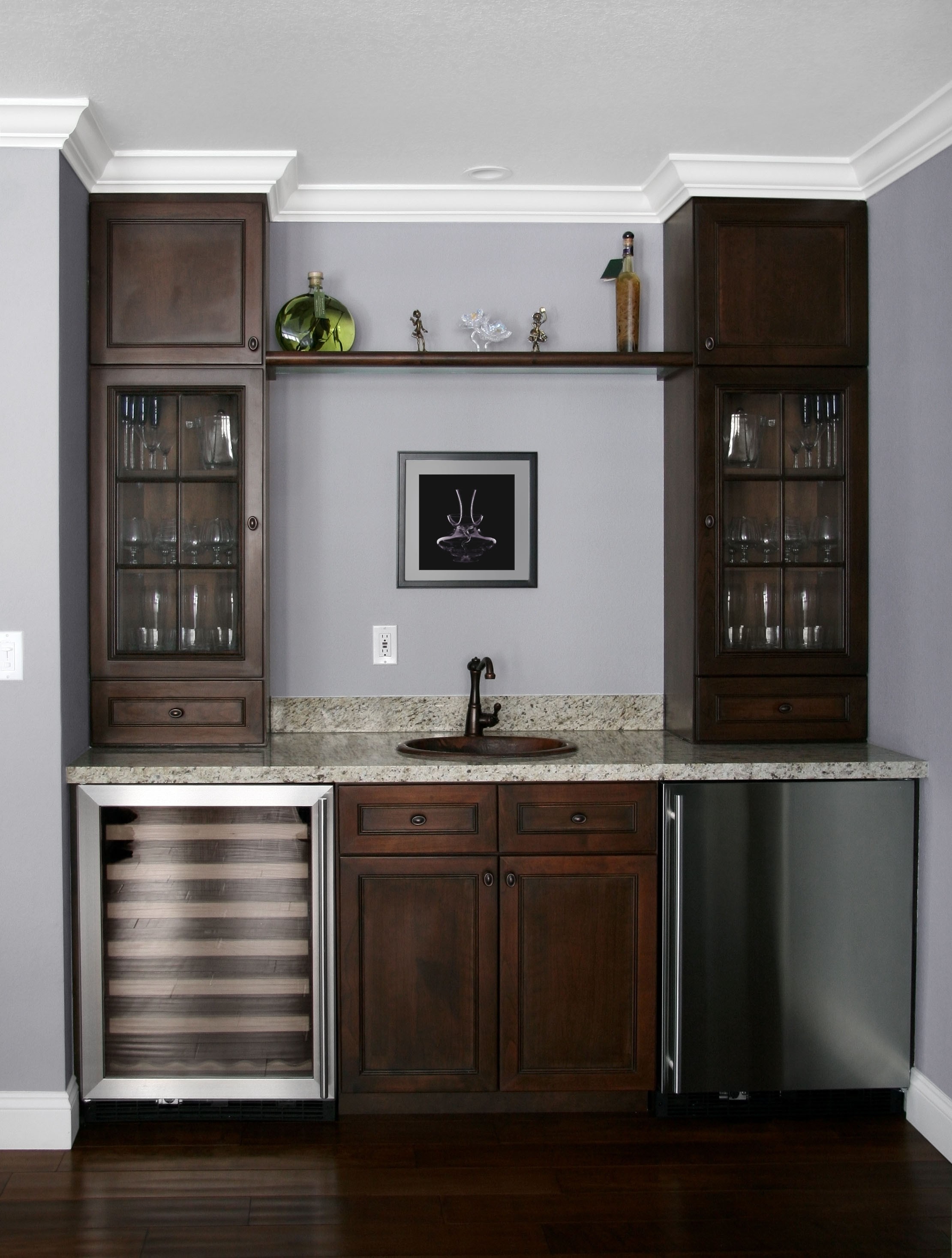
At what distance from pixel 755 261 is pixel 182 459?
175 cm

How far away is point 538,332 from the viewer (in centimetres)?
332

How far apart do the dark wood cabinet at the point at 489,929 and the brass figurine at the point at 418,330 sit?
136 cm

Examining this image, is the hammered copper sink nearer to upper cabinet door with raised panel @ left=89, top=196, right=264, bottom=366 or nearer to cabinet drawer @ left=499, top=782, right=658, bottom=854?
cabinet drawer @ left=499, top=782, right=658, bottom=854

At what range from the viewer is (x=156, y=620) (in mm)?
3172

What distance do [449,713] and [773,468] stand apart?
1.23 metres

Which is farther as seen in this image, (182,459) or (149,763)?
(182,459)

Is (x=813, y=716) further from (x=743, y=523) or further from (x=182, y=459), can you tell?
(x=182, y=459)

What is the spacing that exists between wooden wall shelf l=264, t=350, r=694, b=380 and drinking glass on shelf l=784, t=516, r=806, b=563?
0.55 m

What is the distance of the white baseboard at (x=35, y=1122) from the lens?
9.13 ft

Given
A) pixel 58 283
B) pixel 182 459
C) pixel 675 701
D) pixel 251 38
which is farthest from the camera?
pixel 675 701

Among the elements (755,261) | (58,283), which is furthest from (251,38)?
(755,261)

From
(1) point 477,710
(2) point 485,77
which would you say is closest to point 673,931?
(1) point 477,710

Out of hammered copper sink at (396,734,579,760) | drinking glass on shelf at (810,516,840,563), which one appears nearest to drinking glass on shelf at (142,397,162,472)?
hammered copper sink at (396,734,579,760)

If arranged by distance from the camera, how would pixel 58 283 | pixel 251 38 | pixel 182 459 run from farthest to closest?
1. pixel 182 459
2. pixel 58 283
3. pixel 251 38
